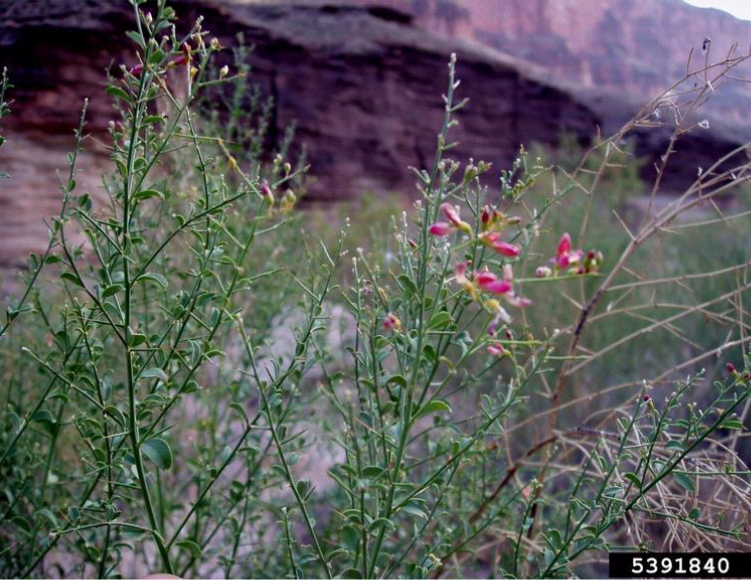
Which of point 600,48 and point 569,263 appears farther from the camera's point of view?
point 600,48

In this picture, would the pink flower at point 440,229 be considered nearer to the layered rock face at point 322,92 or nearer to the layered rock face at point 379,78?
the layered rock face at point 379,78

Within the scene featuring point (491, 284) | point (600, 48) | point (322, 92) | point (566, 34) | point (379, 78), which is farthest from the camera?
point (566, 34)

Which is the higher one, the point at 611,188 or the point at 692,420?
the point at 692,420

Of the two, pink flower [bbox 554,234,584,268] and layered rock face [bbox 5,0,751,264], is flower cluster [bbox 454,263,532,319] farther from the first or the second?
layered rock face [bbox 5,0,751,264]

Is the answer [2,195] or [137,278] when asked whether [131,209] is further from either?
[2,195]

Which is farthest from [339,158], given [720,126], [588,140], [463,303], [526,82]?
[463,303]

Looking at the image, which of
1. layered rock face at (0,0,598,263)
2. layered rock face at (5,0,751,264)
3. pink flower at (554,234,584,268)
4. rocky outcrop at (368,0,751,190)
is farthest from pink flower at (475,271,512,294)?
rocky outcrop at (368,0,751,190)

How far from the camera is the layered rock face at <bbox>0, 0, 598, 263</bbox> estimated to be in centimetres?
647

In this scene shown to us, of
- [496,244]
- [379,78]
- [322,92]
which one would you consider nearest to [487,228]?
[496,244]

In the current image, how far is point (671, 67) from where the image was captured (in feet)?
35.1

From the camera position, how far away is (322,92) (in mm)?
10578

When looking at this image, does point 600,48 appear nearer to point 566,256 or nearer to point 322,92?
point 322,92

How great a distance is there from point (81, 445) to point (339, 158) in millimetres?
9081

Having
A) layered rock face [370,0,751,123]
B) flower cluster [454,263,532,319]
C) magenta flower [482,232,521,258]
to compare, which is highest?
layered rock face [370,0,751,123]
